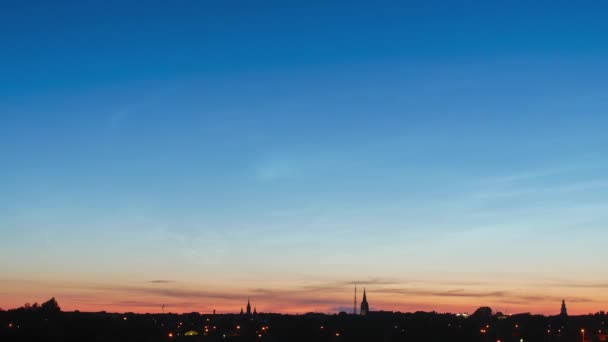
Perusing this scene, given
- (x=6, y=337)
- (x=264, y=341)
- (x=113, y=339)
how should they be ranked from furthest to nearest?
1. (x=264, y=341)
2. (x=113, y=339)
3. (x=6, y=337)

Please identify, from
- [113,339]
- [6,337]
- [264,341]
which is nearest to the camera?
[6,337]

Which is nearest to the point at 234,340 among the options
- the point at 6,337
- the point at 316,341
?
the point at 316,341

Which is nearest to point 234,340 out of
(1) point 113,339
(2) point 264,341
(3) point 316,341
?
(2) point 264,341

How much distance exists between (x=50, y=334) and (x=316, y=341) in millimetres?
66908

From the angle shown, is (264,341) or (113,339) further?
(264,341)

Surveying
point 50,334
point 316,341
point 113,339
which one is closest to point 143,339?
point 113,339

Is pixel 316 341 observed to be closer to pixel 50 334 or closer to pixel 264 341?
pixel 264 341

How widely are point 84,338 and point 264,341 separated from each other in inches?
1800

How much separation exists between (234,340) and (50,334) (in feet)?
160

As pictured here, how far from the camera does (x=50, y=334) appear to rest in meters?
157

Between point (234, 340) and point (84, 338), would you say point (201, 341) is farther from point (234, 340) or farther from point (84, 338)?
point (84, 338)

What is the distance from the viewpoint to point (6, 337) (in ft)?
495

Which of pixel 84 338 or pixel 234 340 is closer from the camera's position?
pixel 84 338

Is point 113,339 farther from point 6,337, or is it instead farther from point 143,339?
point 6,337
